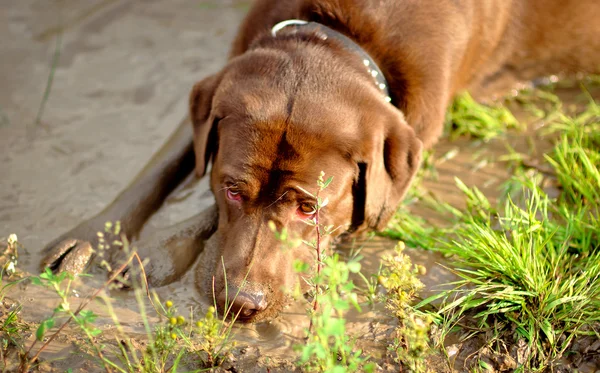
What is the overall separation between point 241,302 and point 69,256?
2.76ft

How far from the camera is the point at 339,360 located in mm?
2551

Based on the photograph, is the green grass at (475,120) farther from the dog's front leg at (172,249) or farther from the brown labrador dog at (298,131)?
the dog's front leg at (172,249)

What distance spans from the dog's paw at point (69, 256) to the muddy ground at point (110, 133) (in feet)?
0.23

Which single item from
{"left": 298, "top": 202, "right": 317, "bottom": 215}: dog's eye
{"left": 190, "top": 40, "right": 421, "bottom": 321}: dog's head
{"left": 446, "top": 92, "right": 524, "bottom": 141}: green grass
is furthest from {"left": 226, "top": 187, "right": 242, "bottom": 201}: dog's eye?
{"left": 446, "top": 92, "right": 524, "bottom": 141}: green grass

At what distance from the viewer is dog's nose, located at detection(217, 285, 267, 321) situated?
8.57ft

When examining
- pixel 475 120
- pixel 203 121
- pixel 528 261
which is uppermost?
pixel 203 121

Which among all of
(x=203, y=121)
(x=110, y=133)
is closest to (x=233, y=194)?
(x=203, y=121)

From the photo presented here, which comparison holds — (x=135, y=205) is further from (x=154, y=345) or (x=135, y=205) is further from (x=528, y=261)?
(x=528, y=261)

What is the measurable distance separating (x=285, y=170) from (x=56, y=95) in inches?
84.3

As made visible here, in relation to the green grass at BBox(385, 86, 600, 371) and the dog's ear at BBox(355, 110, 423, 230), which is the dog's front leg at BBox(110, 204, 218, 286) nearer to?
the dog's ear at BBox(355, 110, 423, 230)

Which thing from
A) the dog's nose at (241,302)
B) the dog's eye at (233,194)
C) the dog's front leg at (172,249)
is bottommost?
the dog's front leg at (172,249)

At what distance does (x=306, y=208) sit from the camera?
276 cm

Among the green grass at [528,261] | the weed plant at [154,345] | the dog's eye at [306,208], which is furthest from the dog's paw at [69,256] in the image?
the green grass at [528,261]

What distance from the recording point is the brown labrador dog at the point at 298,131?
2.69 meters
